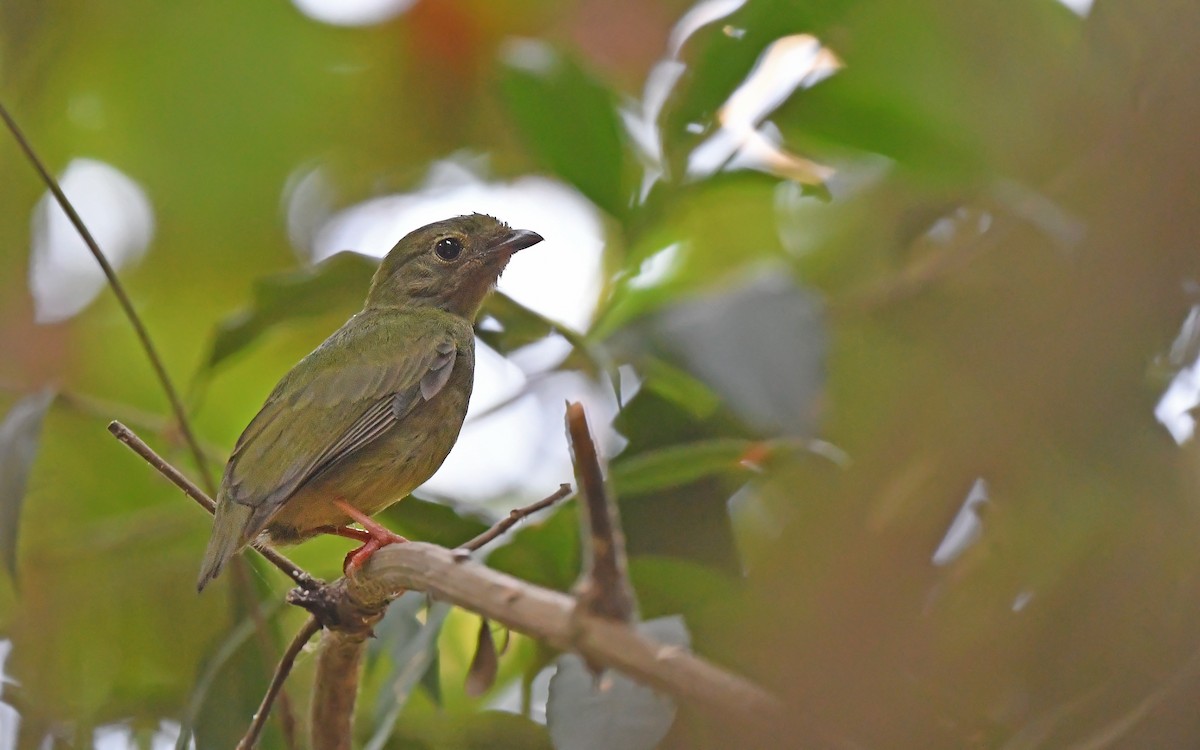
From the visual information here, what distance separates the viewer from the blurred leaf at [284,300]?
12.7 feet

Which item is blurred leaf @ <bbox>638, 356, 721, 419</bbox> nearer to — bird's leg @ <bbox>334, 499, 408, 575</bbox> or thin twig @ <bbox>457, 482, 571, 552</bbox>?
bird's leg @ <bbox>334, 499, 408, 575</bbox>

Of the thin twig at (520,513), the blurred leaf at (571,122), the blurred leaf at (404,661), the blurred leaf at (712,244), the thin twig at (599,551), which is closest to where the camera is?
the thin twig at (599,551)

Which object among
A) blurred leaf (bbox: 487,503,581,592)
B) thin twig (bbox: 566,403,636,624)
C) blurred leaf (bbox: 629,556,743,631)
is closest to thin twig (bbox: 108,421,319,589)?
blurred leaf (bbox: 487,503,581,592)

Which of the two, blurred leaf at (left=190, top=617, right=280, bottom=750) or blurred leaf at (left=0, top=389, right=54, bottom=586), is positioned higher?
blurred leaf at (left=0, top=389, right=54, bottom=586)

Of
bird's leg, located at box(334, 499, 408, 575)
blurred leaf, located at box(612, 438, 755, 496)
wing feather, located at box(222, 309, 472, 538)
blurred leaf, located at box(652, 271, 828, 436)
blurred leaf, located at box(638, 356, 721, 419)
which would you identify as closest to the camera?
bird's leg, located at box(334, 499, 408, 575)

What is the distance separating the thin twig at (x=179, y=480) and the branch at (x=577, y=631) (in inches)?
16.3

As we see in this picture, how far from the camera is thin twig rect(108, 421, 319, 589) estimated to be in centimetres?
264

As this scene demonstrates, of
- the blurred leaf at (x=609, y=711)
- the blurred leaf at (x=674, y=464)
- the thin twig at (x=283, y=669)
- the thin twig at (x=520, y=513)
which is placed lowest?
the blurred leaf at (x=609, y=711)

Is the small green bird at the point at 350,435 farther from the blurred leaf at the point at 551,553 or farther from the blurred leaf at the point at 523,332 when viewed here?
the blurred leaf at the point at 551,553

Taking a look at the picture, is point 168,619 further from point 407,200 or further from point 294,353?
point 407,200

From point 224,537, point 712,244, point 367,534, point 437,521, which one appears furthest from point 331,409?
point 712,244

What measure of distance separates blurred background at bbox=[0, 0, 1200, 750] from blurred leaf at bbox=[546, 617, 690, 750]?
0.04 feet

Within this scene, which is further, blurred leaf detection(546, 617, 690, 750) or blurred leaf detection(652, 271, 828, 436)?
blurred leaf detection(652, 271, 828, 436)

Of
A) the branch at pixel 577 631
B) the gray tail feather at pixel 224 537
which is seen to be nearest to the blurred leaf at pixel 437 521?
the gray tail feather at pixel 224 537
